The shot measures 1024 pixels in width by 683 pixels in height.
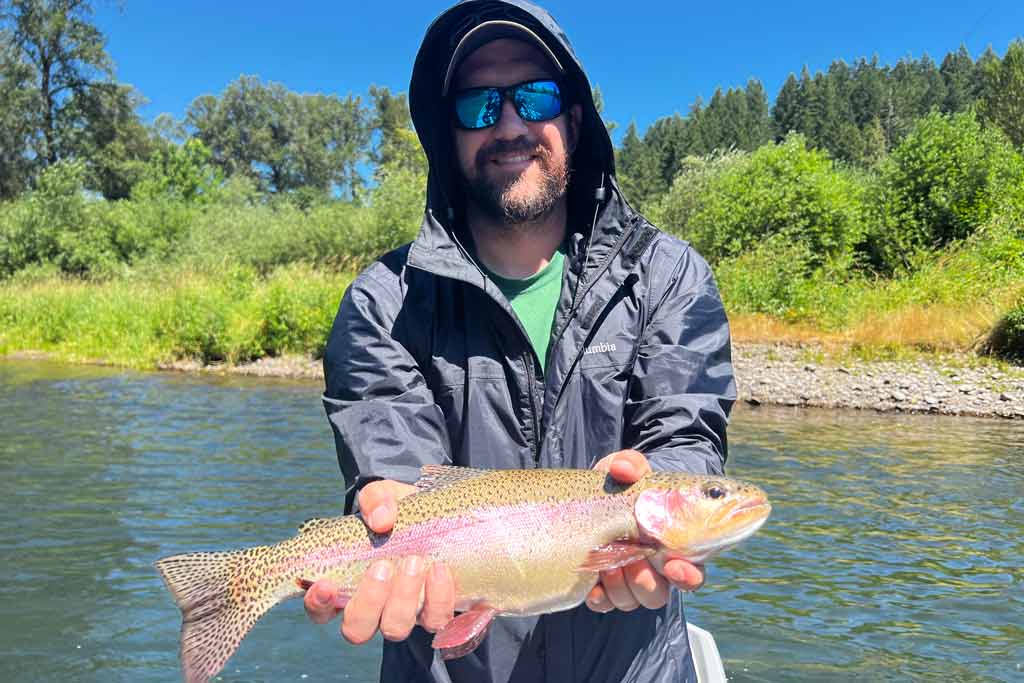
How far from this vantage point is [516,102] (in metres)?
3.35

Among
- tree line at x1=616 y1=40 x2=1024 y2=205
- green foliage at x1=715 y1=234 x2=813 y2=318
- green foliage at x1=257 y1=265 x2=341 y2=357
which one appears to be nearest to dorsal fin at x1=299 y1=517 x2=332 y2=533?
green foliage at x1=257 y1=265 x2=341 y2=357

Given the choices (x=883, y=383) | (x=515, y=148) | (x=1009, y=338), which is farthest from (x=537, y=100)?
(x=1009, y=338)

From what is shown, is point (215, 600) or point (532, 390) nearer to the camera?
point (215, 600)

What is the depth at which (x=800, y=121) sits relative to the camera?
10588 centimetres

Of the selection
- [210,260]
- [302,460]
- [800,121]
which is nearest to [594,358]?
[302,460]

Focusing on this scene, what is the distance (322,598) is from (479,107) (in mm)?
1946

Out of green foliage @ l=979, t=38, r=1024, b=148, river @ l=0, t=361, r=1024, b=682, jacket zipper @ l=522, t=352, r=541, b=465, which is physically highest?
green foliage @ l=979, t=38, r=1024, b=148

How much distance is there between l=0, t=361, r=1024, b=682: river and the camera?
273 inches

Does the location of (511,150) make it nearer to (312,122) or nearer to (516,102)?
(516,102)

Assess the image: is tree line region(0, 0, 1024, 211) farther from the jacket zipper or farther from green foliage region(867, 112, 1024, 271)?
the jacket zipper

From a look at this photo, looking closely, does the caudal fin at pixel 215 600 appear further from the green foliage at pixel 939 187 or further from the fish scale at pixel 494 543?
the green foliage at pixel 939 187

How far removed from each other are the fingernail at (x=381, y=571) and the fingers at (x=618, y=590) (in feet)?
2.21

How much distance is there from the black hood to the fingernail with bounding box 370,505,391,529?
1.19 m

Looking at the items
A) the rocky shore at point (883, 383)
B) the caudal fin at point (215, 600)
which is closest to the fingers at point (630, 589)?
the caudal fin at point (215, 600)
